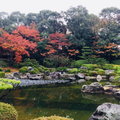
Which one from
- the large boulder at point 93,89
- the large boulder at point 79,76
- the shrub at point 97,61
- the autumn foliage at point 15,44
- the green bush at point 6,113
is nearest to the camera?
the green bush at point 6,113

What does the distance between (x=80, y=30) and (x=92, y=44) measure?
9.29 ft

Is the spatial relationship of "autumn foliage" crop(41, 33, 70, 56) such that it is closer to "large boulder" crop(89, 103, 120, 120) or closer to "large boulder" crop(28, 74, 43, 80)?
"large boulder" crop(28, 74, 43, 80)

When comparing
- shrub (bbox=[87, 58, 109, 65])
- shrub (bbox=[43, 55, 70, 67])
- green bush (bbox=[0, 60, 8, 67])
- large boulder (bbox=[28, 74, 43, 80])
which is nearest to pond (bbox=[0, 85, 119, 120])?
large boulder (bbox=[28, 74, 43, 80])

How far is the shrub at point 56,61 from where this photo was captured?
87.7ft

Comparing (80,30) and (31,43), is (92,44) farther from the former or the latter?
(31,43)

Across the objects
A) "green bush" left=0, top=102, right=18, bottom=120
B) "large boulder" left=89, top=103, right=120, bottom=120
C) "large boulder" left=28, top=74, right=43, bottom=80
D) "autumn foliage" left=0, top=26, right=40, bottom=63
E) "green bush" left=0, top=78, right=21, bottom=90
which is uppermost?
"autumn foliage" left=0, top=26, right=40, bottom=63

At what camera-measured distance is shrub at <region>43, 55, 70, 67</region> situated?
26734 millimetres

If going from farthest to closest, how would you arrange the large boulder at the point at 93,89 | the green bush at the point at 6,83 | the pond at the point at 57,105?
1. the large boulder at the point at 93,89
2. the pond at the point at 57,105
3. the green bush at the point at 6,83

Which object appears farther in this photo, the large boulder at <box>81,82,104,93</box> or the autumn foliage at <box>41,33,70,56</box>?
the autumn foliage at <box>41,33,70,56</box>

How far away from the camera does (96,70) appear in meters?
24.1

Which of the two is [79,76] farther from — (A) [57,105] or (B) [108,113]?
(B) [108,113]

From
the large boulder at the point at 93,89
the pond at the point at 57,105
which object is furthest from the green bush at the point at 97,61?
the pond at the point at 57,105

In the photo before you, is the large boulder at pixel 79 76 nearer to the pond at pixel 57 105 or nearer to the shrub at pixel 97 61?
the shrub at pixel 97 61

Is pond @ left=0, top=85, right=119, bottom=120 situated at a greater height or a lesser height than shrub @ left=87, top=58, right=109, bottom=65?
lesser
